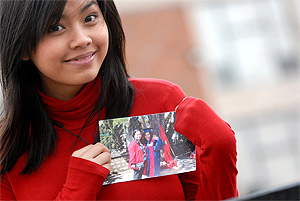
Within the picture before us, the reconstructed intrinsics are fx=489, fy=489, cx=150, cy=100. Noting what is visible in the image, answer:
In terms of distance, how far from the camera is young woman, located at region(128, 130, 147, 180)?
104cm

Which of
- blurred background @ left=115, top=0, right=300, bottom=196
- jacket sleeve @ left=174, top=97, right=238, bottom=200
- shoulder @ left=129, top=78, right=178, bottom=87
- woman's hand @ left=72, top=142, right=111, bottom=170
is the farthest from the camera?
blurred background @ left=115, top=0, right=300, bottom=196

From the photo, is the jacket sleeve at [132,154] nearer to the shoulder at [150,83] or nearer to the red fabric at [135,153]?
the red fabric at [135,153]

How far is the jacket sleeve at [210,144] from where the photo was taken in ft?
2.98

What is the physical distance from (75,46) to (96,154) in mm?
228

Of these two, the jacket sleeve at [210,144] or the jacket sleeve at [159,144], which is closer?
the jacket sleeve at [210,144]

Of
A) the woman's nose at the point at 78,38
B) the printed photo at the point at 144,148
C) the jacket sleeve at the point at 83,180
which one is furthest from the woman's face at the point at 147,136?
the woman's nose at the point at 78,38

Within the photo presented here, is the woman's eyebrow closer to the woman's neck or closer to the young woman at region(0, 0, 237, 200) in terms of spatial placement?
the young woman at region(0, 0, 237, 200)

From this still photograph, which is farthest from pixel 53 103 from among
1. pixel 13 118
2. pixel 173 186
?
pixel 173 186

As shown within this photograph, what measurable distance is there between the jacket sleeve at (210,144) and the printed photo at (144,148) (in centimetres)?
6

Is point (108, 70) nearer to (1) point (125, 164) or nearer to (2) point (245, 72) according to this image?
(1) point (125, 164)

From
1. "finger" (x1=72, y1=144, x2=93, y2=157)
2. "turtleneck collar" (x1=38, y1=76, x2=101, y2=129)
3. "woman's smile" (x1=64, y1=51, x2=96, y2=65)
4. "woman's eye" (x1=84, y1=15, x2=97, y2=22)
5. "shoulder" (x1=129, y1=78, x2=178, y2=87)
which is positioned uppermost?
"woman's eye" (x1=84, y1=15, x2=97, y2=22)

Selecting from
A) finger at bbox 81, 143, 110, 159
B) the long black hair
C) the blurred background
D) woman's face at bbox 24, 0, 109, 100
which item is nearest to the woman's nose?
woman's face at bbox 24, 0, 109, 100

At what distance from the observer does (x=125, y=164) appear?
1.05 m

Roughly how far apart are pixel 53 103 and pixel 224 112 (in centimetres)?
748
